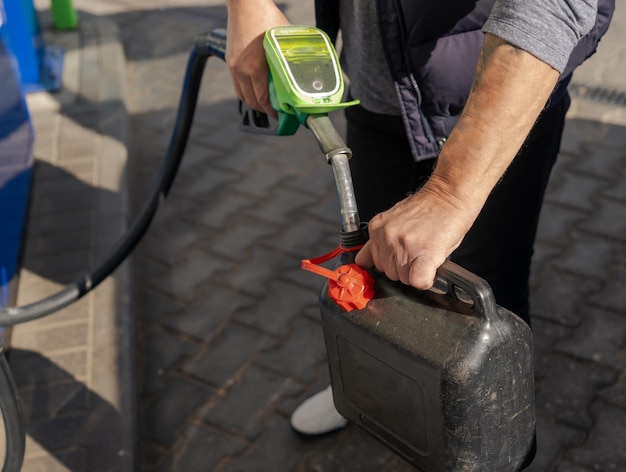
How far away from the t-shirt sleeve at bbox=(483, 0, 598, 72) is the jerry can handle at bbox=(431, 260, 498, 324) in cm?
38

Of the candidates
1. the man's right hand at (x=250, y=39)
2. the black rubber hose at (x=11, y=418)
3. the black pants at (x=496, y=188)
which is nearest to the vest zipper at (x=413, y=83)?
the black pants at (x=496, y=188)

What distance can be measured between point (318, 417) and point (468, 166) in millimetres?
1475

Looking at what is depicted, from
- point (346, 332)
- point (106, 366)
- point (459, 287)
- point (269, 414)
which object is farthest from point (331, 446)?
point (459, 287)

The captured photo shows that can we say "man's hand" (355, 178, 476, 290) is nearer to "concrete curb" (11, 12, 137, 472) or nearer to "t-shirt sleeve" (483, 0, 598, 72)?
"t-shirt sleeve" (483, 0, 598, 72)

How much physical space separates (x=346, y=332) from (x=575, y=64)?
750 mm

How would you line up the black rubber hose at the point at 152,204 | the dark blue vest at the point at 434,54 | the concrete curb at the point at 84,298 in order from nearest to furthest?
1. the dark blue vest at the point at 434,54
2. the black rubber hose at the point at 152,204
3. the concrete curb at the point at 84,298

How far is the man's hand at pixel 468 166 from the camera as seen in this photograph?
138 cm

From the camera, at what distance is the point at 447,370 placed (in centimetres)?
135

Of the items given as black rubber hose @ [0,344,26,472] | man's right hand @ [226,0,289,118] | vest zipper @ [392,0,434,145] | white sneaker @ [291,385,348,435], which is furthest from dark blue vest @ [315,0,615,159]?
white sneaker @ [291,385,348,435]

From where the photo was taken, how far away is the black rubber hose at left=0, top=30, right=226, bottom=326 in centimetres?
240

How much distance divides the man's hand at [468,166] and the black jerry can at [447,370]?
0.06m

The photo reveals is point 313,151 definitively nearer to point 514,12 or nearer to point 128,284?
point 128,284

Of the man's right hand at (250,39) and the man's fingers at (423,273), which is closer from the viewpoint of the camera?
the man's fingers at (423,273)

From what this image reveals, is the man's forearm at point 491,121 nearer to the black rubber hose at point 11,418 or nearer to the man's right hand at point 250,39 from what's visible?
the man's right hand at point 250,39
